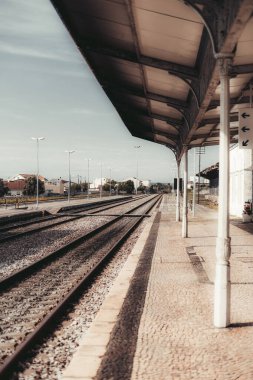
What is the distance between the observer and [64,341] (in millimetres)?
5520

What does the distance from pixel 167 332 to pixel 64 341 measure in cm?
142

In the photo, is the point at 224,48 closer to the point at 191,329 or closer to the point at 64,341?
the point at 191,329

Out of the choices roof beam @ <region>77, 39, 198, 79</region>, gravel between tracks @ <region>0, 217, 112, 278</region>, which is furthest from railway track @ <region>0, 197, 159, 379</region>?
roof beam @ <region>77, 39, 198, 79</region>

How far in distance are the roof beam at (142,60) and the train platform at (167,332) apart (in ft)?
13.1

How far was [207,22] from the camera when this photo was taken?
495cm

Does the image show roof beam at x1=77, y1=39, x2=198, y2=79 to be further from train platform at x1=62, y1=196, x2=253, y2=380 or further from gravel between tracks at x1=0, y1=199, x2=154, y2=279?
gravel between tracks at x1=0, y1=199, x2=154, y2=279

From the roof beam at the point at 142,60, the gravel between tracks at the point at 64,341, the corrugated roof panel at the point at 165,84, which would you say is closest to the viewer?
the gravel between tracks at the point at 64,341

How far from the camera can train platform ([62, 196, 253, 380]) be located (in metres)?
4.13

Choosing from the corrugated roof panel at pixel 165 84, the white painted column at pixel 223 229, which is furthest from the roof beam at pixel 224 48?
the corrugated roof panel at pixel 165 84

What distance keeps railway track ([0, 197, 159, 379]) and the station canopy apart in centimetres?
441

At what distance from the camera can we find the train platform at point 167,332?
4.13 meters

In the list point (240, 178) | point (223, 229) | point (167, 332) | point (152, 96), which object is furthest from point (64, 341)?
point (240, 178)

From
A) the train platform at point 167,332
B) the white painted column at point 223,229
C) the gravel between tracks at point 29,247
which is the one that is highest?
the white painted column at point 223,229

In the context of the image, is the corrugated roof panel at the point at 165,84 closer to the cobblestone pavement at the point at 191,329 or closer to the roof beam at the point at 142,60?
the roof beam at the point at 142,60
